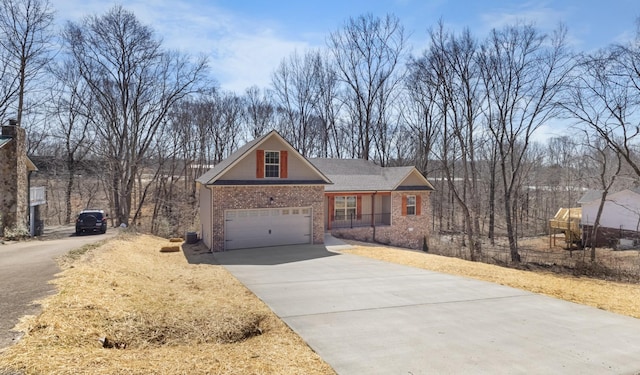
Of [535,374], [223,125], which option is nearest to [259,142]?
[535,374]

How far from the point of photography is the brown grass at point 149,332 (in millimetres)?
4586

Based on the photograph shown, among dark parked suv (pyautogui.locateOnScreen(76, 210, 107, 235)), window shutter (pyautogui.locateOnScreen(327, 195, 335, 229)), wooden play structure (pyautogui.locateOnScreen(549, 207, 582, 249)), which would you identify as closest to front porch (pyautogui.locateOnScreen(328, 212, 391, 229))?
window shutter (pyautogui.locateOnScreen(327, 195, 335, 229))

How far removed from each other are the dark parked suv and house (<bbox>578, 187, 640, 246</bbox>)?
33.1 m

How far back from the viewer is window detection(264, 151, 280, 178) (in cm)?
1777

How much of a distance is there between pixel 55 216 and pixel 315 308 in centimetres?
3630

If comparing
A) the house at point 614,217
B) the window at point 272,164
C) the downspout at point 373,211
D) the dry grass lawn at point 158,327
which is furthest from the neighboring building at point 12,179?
the house at point 614,217

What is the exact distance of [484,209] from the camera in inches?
1647

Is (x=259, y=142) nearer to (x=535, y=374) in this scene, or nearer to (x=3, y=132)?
(x=3, y=132)

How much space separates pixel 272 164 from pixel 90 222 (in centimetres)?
1217

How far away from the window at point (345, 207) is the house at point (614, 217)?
1780 cm

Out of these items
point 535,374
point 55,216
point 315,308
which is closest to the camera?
point 535,374

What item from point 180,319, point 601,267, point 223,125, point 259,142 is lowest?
point 601,267

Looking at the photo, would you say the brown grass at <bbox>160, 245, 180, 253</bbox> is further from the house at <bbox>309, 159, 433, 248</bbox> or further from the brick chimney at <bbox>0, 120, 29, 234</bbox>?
the house at <bbox>309, 159, 433, 248</bbox>

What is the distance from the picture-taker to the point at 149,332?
6.18 meters
